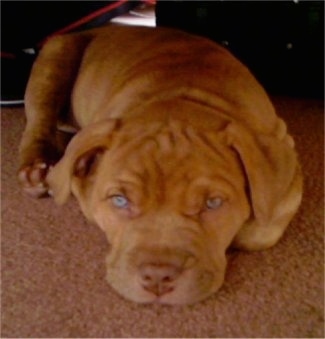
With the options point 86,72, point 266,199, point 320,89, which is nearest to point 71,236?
point 266,199

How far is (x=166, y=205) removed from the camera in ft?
5.32

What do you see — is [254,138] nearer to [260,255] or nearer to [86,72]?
[260,255]

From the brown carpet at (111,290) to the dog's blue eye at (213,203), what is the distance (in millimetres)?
226

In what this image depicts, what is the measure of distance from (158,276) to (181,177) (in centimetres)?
23

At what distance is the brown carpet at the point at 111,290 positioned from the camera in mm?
1638

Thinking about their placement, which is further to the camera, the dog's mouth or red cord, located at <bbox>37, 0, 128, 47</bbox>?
red cord, located at <bbox>37, 0, 128, 47</bbox>

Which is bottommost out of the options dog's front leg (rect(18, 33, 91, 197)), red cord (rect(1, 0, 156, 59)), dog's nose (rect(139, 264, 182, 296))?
red cord (rect(1, 0, 156, 59))

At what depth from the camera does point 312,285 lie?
1773mm

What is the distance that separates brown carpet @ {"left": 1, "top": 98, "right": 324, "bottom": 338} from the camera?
1.64 m

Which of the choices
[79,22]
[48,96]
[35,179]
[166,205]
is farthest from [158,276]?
[79,22]

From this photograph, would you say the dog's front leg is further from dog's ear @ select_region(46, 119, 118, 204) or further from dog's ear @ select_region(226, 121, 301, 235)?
dog's ear @ select_region(226, 121, 301, 235)

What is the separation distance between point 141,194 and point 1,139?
118 cm

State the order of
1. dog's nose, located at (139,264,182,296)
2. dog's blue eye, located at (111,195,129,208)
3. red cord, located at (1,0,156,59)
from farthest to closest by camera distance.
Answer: red cord, located at (1,0,156,59) < dog's blue eye, located at (111,195,129,208) < dog's nose, located at (139,264,182,296)

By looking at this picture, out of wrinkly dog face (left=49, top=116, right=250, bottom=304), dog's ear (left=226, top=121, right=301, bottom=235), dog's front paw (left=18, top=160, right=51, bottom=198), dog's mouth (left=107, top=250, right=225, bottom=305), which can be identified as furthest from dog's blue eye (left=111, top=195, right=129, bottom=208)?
dog's front paw (left=18, top=160, right=51, bottom=198)
